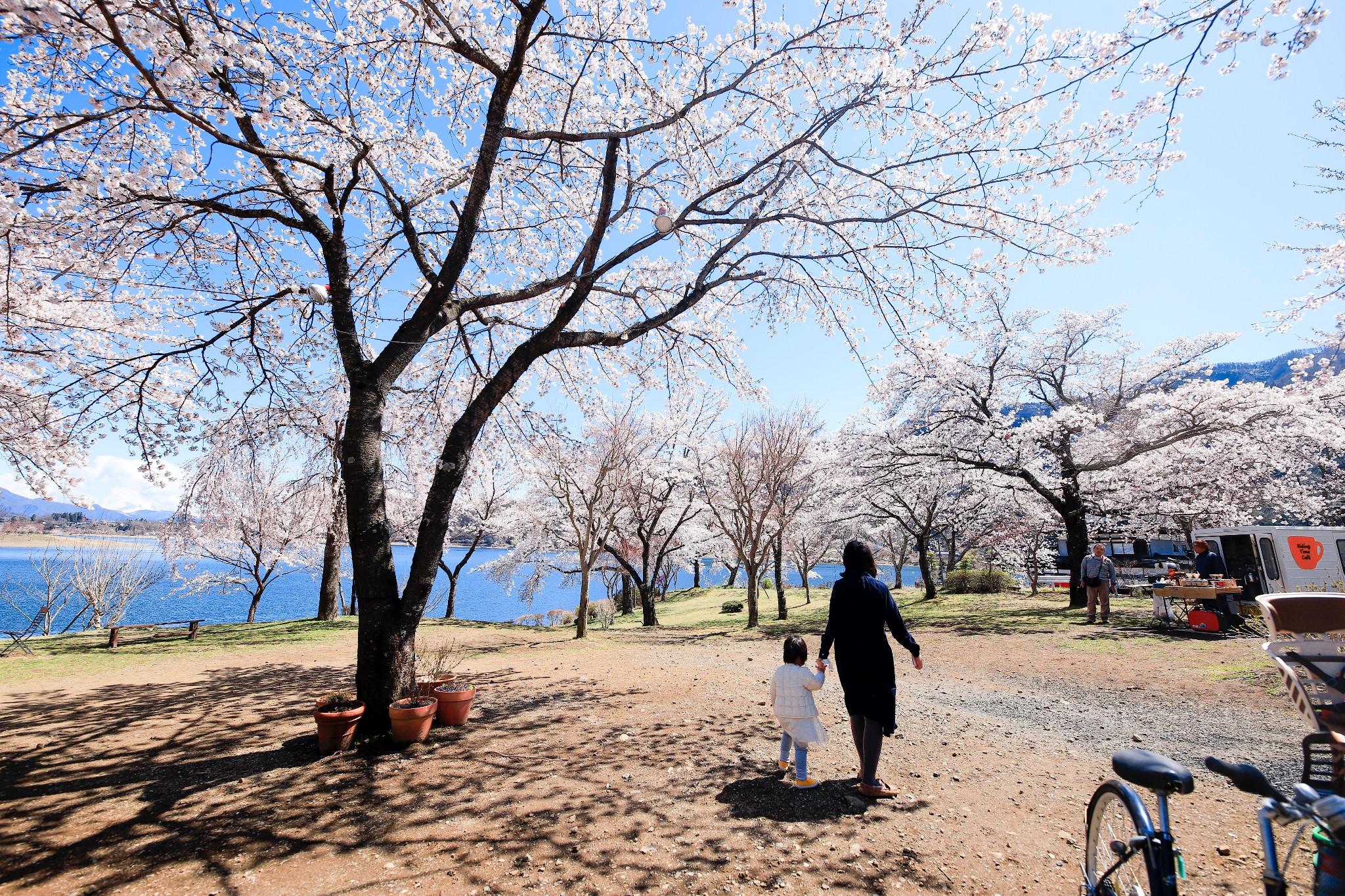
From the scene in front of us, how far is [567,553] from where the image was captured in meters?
28.2

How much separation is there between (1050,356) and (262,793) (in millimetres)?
20587

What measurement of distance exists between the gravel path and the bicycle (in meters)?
3.25

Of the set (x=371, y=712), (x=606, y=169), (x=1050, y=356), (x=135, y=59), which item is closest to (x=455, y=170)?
(x=606, y=169)

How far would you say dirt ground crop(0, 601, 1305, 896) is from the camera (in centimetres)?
300

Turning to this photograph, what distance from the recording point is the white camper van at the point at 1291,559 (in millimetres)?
12523

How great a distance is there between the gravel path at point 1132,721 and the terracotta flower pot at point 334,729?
5.96m

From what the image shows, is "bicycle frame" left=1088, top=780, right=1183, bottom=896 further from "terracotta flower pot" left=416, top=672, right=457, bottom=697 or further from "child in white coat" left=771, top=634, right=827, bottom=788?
"terracotta flower pot" left=416, top=672, right=457, bottom=697

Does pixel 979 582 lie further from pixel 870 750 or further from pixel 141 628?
pixel 141 628

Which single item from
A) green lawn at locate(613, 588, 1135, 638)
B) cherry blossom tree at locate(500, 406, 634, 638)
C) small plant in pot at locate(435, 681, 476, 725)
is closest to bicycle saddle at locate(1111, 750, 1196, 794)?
small plant in pot at locate(435, 681, 476, 725)

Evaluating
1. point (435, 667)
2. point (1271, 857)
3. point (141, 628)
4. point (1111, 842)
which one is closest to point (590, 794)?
point (1111, 842)

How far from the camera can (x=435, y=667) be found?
6836mm

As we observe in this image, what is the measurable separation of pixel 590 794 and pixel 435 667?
3751 millimetres

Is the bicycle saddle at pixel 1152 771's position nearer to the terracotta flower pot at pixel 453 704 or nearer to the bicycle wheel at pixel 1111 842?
the bicycle wheel at pixel 1111 842

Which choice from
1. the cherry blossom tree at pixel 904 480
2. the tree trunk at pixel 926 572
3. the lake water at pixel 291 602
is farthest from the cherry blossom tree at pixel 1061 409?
the lake water at pixel 291 602
